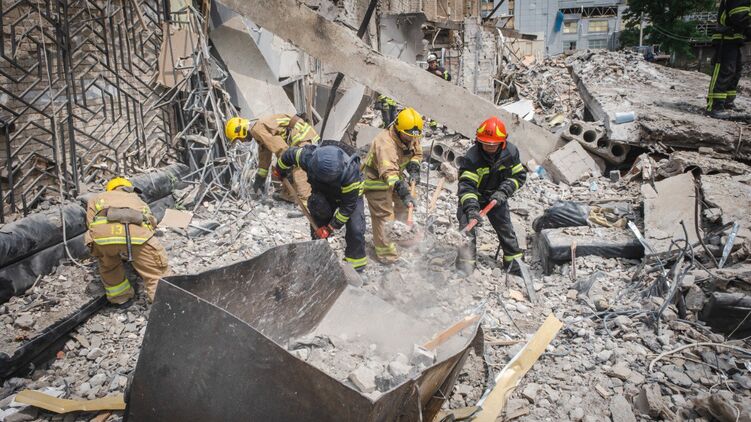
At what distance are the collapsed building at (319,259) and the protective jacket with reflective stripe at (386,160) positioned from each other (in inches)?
36.8

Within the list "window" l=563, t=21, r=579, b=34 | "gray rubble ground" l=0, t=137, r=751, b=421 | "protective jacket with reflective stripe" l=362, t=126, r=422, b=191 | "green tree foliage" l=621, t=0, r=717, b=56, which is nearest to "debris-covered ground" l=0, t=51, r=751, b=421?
"gray rubble ground" l=0, t=137, r=751, b=421

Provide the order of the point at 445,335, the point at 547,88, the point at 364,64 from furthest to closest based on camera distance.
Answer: the point at 547,88
the point at 364,64
the point at 445,335

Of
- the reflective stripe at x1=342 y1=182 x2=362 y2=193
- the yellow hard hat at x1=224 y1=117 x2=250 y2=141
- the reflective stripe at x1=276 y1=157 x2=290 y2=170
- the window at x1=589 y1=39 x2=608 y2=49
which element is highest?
the yellow hard hat at x1=224 y1=117 x2=250 y2=141

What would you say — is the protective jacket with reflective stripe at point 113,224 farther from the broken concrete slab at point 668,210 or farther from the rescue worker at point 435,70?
the rescue worker at point 435,70

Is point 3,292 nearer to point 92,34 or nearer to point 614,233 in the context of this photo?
point 92,34

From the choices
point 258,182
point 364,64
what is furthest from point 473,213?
point 258,182

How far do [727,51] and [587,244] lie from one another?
12.7ft

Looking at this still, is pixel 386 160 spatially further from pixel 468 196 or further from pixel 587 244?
pixel 587 244

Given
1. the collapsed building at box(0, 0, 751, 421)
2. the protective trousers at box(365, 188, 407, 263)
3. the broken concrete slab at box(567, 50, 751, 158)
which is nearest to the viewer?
the collapsed building at box(0, 0, 751, 421)

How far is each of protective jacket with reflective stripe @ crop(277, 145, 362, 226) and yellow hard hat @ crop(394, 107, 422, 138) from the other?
2.52 feet

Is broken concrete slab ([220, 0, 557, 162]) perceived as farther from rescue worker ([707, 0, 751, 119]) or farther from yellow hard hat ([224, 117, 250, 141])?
rescue worker ([707, 0, 751, 119])

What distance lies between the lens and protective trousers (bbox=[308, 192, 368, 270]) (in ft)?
14.8

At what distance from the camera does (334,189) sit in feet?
14.3

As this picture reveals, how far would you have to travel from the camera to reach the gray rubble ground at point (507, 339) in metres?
2.87
